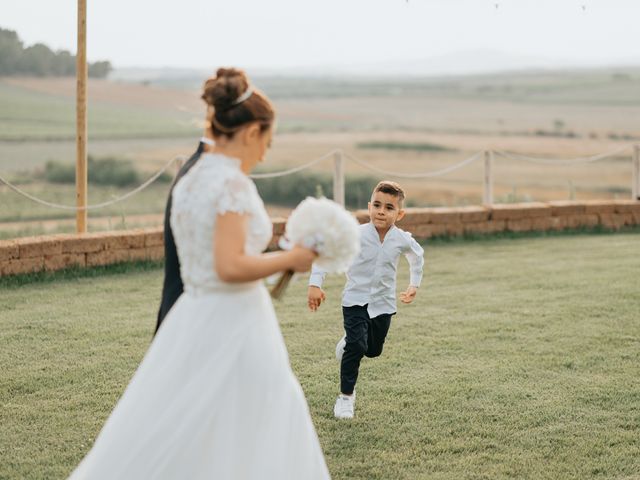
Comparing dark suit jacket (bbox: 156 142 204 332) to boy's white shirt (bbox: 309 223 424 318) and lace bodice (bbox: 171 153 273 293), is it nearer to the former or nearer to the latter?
lace bodice (bbox: 171 153 273 293)

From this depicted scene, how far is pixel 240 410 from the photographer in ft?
11.7

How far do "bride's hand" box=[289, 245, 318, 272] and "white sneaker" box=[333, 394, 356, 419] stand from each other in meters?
2.29

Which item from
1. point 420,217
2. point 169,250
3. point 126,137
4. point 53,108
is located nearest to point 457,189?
point 126,137

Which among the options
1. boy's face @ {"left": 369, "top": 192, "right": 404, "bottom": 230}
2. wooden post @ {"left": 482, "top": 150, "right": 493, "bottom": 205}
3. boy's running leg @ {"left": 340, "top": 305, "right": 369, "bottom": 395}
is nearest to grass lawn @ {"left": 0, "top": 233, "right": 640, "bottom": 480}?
boy's running leg @ {"left": 340, "top": 305, "right": 369, "bottom": 395}

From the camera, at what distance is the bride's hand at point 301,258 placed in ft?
11.7

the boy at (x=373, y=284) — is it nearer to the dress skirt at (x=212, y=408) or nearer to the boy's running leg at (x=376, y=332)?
the boy's running leg at (x=376, y=332)

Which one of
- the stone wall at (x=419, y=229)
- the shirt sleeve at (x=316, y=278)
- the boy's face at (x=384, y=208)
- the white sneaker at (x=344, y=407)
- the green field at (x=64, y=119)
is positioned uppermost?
the green field at (x=64, y=119)

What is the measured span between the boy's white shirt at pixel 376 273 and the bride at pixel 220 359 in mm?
2251

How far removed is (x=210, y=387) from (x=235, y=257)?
0.47m

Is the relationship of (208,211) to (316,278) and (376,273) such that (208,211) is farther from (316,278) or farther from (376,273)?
(376,273)

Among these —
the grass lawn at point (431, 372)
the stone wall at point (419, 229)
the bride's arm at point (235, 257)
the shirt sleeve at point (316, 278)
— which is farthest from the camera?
the stone wall at point (419, 229)

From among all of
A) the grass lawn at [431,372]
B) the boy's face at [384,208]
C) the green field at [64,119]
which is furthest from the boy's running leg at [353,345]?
the green field at [64,119]

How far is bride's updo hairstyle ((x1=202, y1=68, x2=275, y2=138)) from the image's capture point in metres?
3.55

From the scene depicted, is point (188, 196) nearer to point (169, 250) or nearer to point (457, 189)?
point (169, 250)
